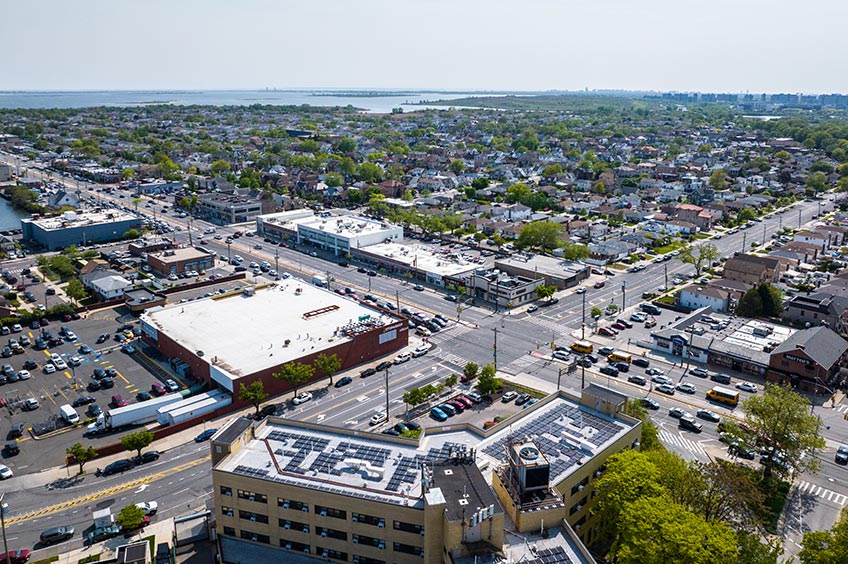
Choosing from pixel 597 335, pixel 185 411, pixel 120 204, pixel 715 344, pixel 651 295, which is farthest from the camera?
pixel 120 204

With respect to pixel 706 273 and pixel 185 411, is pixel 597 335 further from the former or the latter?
pixel 185 411

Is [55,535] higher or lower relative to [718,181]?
lower

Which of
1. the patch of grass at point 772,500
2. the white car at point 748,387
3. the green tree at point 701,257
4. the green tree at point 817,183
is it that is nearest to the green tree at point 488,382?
the patch of grass at point 772,500

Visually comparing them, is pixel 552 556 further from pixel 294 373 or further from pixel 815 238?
pixel 815 238

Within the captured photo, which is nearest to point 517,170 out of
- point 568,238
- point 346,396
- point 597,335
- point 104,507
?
point 568,238

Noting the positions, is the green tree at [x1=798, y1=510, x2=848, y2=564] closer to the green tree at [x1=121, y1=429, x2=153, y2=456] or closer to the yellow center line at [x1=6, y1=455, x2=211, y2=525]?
the yellow center line at [x1=6, y1=455, x2=211, y2=525]

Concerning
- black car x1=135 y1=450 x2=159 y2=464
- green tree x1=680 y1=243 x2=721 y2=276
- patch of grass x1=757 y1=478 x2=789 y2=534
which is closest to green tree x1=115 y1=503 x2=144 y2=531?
black car x1=135 y1=450 x2=159 y2=464

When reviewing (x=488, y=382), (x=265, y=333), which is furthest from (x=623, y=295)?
(x=265, y=333)
